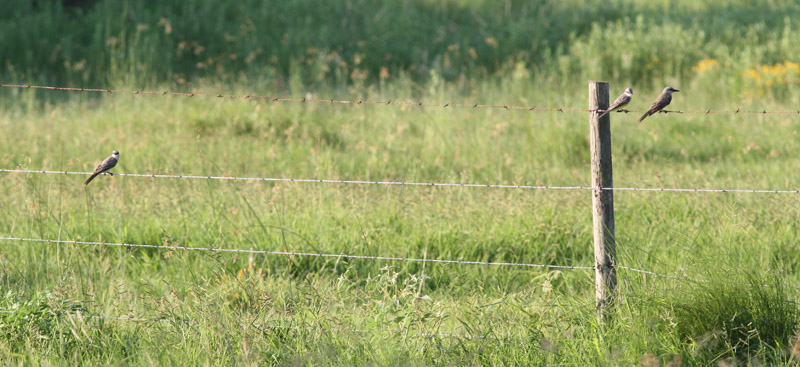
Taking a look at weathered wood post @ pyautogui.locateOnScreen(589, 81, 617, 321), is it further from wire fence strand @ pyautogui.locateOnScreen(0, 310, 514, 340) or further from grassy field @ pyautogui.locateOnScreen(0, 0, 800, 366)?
wire fence strand @ pyautogui.locateOnScreen(0, 310, 514, 340)

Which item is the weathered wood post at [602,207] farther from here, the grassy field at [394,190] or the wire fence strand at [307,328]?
the wire fence strand at [307,328]

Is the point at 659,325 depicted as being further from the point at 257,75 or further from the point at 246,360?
the point at 257,75

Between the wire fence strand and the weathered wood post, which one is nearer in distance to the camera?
the wire fence strand

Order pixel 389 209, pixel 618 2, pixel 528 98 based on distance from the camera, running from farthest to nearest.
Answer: pixel 618 2 < pixel 528 98 < pixel 389 209

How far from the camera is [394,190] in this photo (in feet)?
20.9

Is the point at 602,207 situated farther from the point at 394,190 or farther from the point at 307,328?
the point at 394,190

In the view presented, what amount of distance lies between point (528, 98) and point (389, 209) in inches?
201

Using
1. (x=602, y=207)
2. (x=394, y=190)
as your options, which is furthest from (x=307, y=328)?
(x=394, y=190)

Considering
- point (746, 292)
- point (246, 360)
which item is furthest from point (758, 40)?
point (246, 360)

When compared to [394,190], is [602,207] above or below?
above

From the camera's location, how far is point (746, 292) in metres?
3.60

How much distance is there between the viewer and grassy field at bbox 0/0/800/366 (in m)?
3.61

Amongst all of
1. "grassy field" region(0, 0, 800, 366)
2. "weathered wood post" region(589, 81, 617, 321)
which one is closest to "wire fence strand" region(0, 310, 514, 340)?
"grassy field" region(0, 0, 800, 366)

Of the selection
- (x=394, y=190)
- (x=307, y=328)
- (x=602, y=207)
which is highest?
(x=602, y=207)
